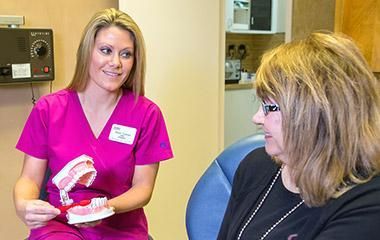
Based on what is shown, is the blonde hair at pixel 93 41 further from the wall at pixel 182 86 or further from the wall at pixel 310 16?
the wall at pixel 310 16

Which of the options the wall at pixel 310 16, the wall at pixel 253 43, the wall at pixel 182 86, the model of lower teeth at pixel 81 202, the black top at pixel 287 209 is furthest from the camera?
the wall at pixel 253 43

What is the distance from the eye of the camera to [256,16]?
14.4ft

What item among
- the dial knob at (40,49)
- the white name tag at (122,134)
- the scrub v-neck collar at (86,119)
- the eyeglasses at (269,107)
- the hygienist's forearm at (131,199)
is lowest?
the hygienist's forearm at (131,199)

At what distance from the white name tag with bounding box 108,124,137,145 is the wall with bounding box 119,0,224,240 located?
64 cm

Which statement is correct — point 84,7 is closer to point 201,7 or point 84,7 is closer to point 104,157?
point 201,7

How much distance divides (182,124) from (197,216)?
110cm

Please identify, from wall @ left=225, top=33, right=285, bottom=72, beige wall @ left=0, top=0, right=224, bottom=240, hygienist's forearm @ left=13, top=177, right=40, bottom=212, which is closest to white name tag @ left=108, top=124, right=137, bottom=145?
hygienist's forearm @ left=13, top=177, right=40, bottom=212

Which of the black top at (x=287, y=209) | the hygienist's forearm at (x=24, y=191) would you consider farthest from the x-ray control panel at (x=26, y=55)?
the black top at (x=287, y=209)

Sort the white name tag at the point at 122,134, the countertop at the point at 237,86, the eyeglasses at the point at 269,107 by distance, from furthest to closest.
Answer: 1. the countertop at the point at 237,86
2. the white name tag at the point at 122,134
3. the eyeglasses at the point at 269,107

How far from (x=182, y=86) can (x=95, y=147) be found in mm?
881

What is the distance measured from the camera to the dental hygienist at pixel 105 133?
5.02 feet

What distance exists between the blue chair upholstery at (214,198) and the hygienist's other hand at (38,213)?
41cm

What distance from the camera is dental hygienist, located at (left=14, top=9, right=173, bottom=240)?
5.02 ft

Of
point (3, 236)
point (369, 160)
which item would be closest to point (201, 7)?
point (3, 236)
